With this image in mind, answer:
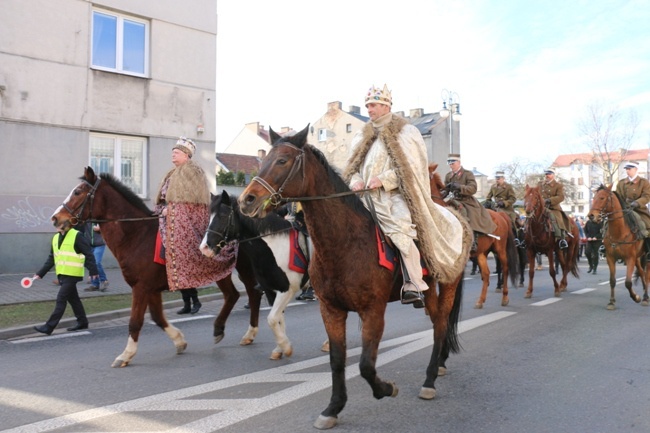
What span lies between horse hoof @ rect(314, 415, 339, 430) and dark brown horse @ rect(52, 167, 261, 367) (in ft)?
9.76

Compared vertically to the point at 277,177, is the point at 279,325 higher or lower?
lower

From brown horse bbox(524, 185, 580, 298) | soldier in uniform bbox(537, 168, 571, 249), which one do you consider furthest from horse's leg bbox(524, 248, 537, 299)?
soldier in uniform bbox(537, 168, 571, 249)

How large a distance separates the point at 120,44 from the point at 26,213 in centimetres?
585

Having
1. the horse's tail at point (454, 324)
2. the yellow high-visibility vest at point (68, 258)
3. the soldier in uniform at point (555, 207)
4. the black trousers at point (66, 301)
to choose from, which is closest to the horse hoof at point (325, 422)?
the horse's tail at point (454, 324)

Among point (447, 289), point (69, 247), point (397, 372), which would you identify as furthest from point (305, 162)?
point (69, 247)

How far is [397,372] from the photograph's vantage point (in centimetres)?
581

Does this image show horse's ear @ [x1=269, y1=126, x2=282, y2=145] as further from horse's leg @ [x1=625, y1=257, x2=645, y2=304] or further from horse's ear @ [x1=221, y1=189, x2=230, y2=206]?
horse's leg @ [x1=625, y1=257, x2=645, y2=304]

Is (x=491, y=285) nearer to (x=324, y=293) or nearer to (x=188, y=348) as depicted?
(x=188, y=348)

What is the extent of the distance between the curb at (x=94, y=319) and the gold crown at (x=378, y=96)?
6.49 m

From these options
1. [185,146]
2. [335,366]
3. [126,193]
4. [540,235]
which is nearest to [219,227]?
[185,146]

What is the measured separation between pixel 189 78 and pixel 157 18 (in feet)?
6.77

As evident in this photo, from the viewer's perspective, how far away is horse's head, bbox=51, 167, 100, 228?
6.55 m

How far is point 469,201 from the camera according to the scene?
1127 cm

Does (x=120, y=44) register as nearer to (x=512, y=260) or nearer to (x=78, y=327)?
(x=78, y=327)
